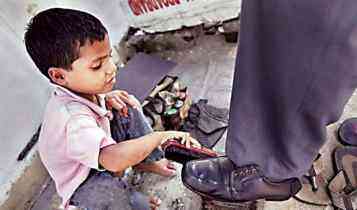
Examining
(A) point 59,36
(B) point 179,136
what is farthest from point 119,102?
(A) point 59,36

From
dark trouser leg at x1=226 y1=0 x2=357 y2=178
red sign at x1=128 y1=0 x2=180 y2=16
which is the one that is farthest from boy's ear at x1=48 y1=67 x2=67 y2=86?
red sign at x1=128 y1=0 x2=180 y2=16

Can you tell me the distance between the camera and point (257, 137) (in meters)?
0.94

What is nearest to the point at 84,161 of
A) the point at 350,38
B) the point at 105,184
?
the point at 105,184

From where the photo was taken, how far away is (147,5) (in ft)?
A: 5.21

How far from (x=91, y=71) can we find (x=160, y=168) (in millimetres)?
467

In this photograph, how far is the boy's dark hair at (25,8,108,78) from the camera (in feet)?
3.08

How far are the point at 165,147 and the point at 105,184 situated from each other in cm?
20

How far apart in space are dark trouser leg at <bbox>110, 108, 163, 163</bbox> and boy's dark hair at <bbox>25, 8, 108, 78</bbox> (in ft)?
0.86

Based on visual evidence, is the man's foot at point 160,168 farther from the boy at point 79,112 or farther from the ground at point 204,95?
the boy at point 79,112

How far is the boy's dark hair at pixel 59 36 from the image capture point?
938mm

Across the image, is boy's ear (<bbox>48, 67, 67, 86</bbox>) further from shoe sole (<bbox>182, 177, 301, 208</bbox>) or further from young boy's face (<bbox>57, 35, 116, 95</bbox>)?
shoe sole (<bbox>182, 177, 301, 208</bbox>)

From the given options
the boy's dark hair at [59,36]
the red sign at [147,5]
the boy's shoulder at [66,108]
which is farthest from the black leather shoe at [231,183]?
the red sign at [147,5]

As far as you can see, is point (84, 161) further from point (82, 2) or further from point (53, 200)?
point (82, 2)

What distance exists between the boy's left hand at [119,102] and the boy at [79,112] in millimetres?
50
